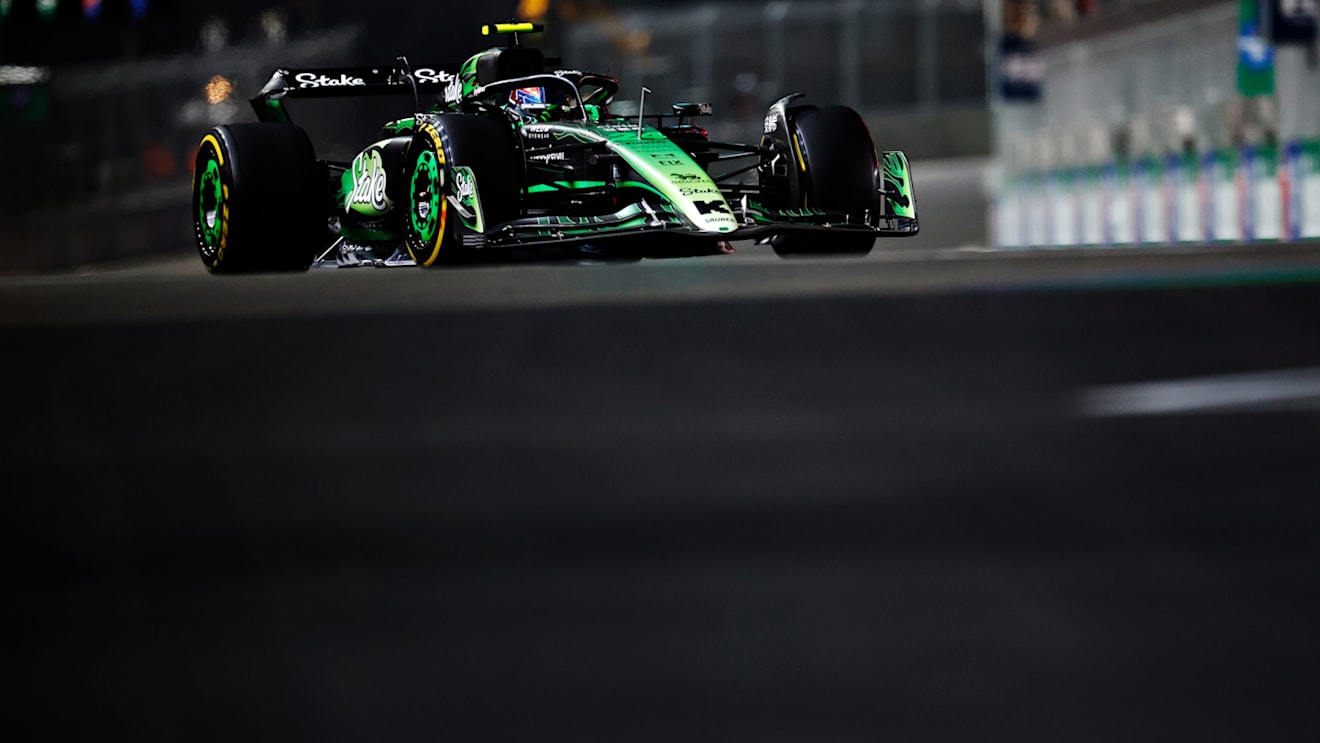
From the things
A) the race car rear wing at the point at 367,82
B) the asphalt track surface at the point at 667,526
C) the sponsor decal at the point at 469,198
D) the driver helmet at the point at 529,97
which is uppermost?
the race car rear wing at the point at 367,82

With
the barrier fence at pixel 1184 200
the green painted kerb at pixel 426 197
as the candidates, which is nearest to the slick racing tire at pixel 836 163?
the green painted kerb at pixel 426 197

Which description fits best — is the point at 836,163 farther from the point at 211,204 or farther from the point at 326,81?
the point at 211,204

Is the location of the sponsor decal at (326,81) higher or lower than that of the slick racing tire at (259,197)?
higher

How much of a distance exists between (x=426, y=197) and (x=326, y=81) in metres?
1.03

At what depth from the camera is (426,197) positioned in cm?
839

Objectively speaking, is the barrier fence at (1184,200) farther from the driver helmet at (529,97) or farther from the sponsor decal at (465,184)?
the sponsor decal at (465,184)

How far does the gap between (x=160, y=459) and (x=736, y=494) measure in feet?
3.46

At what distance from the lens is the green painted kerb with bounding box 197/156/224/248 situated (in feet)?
28.8

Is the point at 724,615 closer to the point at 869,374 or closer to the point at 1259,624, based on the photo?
the point at 1259,624

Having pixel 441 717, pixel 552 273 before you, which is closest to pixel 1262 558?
pixel 441 717

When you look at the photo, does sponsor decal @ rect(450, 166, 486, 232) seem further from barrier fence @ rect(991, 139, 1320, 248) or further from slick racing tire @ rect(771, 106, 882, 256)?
barrier fence @ rect(991, 139, 1320, 248)

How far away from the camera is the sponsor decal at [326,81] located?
8.99 meters

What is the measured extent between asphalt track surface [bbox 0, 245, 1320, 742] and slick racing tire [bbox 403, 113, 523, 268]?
2253 millimetres

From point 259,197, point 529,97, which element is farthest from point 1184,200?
point 259,197
